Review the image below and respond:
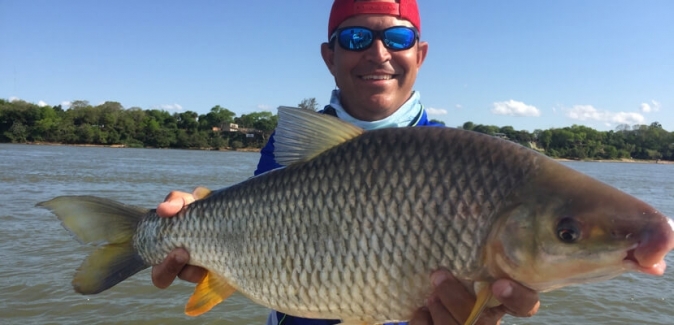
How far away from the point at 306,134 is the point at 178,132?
3042 inches

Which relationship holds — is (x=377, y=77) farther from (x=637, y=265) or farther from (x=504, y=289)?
(x=637, y=265)

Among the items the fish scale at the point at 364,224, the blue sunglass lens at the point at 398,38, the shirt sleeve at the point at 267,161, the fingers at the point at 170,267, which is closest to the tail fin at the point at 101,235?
the fingers at the point at 170,267

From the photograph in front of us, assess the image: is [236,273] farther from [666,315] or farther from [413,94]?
[666,315]

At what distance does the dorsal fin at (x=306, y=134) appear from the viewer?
1789 mm

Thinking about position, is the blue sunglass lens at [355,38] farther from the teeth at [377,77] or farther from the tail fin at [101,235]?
the tail fin at [101,235]

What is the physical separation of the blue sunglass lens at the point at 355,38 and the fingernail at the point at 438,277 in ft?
4.57

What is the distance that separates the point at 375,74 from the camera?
2549 millimetres

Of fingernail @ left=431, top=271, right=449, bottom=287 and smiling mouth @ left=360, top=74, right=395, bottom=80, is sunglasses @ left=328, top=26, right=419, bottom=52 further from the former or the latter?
fingernail @ left=431, top=271, right=449, bottom=287

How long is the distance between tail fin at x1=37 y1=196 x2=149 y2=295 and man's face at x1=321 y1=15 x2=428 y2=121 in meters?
1.21

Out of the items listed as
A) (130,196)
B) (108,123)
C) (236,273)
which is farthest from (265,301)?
(108,123)

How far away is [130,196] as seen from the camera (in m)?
15.1

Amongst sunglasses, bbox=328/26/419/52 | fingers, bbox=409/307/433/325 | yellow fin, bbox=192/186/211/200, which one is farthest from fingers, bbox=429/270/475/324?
sunglasses, bbox=328/26/419/52

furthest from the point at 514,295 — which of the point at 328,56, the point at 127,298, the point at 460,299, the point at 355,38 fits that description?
the point at 127,298

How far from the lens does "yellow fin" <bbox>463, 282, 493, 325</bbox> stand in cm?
142
